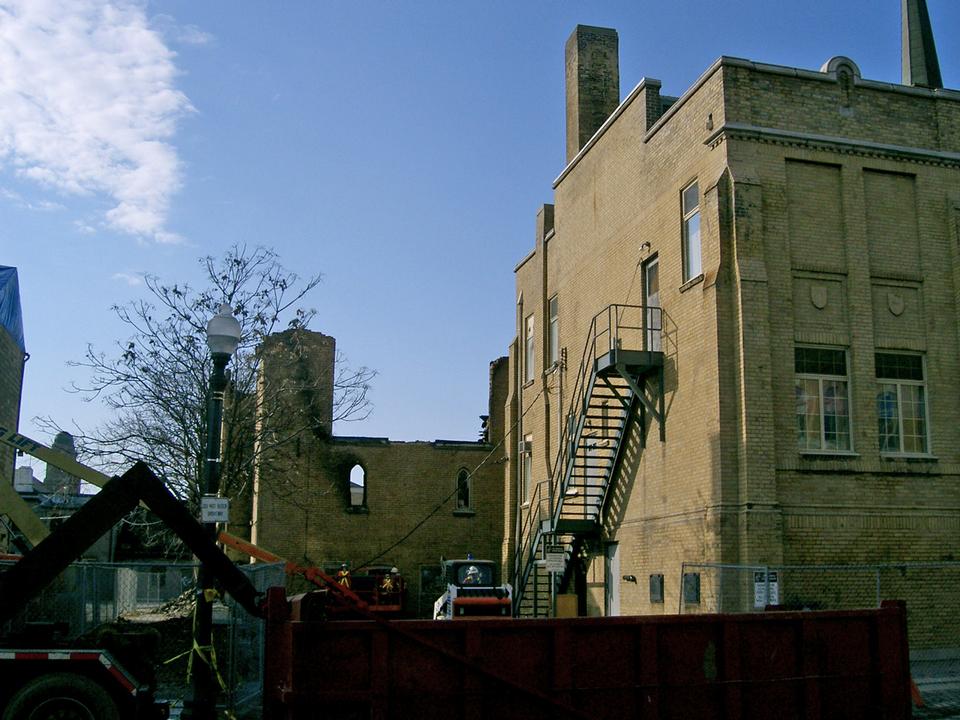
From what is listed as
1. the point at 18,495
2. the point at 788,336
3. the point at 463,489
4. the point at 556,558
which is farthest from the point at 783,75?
the point at 463,489

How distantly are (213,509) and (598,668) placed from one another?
469 centimetres

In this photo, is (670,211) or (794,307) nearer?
(794,307)

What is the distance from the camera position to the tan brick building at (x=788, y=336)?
18.7 metres

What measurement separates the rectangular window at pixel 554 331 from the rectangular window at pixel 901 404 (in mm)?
10437

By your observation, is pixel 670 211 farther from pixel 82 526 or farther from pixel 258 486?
pixel 258 486

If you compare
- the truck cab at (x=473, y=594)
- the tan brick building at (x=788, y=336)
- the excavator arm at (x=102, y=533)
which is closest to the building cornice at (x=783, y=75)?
the tan brick building at (x=788, y=336)

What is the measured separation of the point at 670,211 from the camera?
21484 millimetres

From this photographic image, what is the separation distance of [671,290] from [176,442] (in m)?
11.4

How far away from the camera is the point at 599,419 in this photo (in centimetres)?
2434

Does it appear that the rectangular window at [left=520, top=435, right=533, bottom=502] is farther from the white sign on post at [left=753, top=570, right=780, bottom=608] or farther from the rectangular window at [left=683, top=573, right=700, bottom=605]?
the white sign on post at [left=753, top=570, right=780, bottom=608]

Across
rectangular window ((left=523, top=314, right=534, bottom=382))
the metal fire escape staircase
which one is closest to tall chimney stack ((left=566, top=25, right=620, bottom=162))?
rectangular window ((left=523, top=314, right=534, bottom=382))

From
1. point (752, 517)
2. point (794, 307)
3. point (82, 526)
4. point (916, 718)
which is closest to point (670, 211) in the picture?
point (794, 307)

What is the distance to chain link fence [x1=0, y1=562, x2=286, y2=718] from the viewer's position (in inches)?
511

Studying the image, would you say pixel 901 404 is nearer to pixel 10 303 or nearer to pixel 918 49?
pixel 918 49
